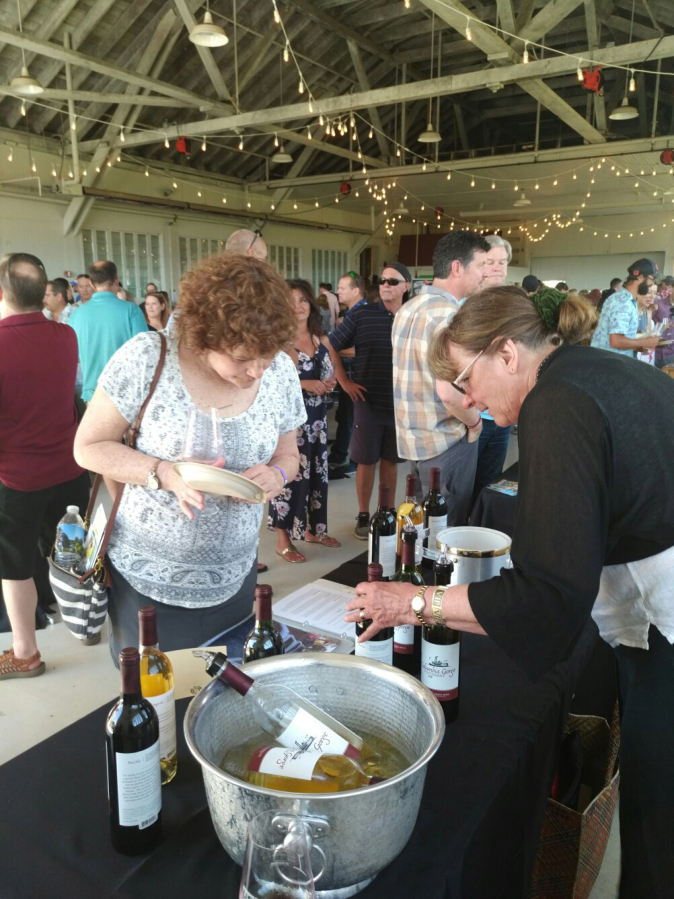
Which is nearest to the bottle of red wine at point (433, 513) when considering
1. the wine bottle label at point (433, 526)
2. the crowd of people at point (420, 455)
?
the wine bottle label at point (433, 526)

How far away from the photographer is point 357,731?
98 cm

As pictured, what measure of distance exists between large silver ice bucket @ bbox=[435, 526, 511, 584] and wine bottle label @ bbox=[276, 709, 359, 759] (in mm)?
620

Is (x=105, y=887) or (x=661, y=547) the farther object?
(x=661, y=547)

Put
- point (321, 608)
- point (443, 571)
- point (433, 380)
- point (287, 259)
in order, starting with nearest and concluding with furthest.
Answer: point (443, 571) → point (321, 608) → point (433, 380) → point (287, 259)

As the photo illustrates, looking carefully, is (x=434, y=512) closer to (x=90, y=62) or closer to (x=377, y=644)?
(x=377, y=644)

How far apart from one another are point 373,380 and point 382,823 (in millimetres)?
3436

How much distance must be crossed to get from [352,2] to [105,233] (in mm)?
5458

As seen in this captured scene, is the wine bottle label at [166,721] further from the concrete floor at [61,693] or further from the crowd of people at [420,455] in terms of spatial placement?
the concrete floor at [61,693]

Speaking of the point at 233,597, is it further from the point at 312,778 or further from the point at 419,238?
the point at 419,238

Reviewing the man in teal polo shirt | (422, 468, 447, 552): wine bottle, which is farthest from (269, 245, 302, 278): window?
(422, 468, 447, 552): wine bottle

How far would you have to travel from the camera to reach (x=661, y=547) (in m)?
1.09

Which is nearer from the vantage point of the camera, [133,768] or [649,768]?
[133,768]

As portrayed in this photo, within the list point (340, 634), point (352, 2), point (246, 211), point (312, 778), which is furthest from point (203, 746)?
point (246, 211)

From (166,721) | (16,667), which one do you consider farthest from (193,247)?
(166,721)
